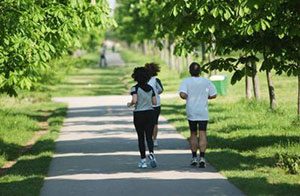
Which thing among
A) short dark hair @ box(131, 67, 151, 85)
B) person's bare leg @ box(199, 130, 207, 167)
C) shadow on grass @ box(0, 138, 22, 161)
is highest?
short dark hair @ box(131, 67, 151, 85)

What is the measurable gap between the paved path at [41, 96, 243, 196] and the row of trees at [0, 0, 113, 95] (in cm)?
184

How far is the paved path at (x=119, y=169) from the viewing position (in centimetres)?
1043

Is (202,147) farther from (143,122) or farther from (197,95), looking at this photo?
(143,122)

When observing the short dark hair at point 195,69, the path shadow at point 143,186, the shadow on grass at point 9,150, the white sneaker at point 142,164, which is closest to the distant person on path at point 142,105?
the white sneaker at point 142,164

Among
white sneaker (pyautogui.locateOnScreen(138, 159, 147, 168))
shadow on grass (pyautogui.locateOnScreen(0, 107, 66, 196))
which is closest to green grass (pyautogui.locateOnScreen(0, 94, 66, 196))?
shadow on grass (pyautogui.locateOnScreen(0, 107, 66, 196))

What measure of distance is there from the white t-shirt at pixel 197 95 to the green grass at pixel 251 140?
0.89 m

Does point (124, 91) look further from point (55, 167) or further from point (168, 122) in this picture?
point (55, 167)

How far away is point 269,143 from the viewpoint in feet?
49.4

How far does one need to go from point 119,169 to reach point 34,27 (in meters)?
2.87

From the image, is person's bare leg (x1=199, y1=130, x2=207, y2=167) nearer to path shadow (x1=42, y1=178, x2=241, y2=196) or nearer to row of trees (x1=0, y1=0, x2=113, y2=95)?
path shadow (x1=42, y1=178, x2=241, y2=196)

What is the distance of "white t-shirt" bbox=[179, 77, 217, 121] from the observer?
42.0 feet

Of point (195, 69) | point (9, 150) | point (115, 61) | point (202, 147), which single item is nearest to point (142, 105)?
point (195, 69)

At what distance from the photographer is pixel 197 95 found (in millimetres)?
12836

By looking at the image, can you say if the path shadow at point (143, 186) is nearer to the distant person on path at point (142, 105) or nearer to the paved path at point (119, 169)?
the paved path at point (119, 169)
